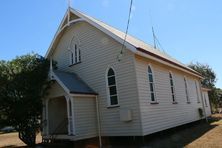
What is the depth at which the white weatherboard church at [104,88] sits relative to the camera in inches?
531

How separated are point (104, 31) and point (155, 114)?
5762 millimetres

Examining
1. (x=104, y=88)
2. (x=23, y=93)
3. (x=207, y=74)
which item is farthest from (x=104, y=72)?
(x=207, y=74)

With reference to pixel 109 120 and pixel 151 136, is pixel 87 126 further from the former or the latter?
pixel 151 136

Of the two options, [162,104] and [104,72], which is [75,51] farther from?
[162,104]

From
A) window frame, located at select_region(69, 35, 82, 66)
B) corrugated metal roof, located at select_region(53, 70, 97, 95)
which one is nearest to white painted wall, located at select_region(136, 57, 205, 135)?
corrugated metal roof, located at select_region(53, 70, 97, 95)

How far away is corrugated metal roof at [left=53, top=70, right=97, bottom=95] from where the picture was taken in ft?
45.8

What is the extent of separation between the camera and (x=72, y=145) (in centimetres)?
1424

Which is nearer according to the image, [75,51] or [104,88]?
[104,88]

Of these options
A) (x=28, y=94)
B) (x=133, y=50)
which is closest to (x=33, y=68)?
(x=28, y=94)

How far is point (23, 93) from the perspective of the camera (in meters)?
14.9

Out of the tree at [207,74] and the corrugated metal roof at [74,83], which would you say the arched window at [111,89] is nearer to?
the corrugated metal roof at [74,83]

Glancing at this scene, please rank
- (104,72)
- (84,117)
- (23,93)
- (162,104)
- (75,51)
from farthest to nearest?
(75,51) → (162,104) → (104,72) → (23,93) → (84,117)

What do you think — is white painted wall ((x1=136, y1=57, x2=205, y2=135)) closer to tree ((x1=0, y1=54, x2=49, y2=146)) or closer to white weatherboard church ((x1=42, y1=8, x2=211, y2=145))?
white weatherboard church ((x1=42, y1=8, x2=211, y2=145))

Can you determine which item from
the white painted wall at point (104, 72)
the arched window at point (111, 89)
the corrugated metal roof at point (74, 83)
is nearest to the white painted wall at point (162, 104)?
the white painted wall at point (104, 72)
